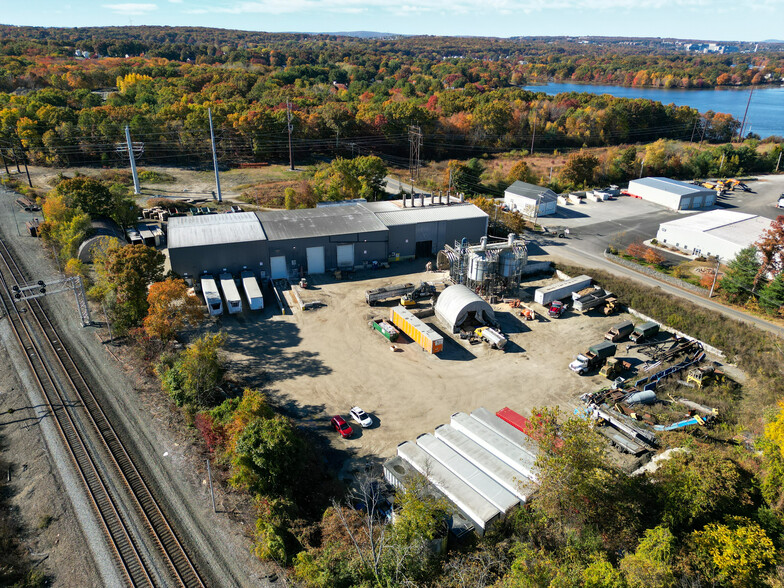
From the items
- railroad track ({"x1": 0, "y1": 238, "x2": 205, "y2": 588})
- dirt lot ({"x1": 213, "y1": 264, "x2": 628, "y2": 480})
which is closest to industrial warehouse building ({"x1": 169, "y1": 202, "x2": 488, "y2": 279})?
dirt lot ({"x1": 213, "y1": 264, "x2": 628, "y2": 480})

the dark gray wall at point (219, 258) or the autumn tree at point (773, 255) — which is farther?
the dark gray wall at point (219, 258)

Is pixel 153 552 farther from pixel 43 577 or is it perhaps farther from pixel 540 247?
pixel 540 247

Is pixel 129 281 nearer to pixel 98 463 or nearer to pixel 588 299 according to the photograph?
pixel 98 463

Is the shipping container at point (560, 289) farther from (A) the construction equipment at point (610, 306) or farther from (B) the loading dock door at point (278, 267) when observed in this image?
(B) the loading dock door at point (278, 267)

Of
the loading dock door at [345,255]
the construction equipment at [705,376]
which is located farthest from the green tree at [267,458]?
the loading dock door at [345,255]

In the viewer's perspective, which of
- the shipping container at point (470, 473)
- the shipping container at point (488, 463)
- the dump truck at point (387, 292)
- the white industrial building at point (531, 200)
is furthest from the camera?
the white industrial building at point (531, 200)
